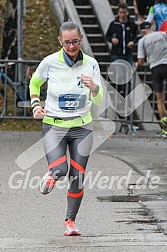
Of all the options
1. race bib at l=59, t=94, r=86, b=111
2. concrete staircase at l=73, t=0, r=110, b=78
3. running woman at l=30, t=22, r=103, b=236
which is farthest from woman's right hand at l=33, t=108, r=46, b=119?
concrete staircase at l=73, t=0, r=110, b=78

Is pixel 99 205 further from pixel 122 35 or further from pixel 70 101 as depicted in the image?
pixel 122 35

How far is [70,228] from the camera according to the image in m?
7.70

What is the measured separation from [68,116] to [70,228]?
101cm

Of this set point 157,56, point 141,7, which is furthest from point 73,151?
point 141,7

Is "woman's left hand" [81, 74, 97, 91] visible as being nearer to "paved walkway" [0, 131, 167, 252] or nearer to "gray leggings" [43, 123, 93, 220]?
"gray leggings" [43, 123, 93, 220]

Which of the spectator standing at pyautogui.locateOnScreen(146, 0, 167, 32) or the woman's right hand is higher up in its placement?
the woman's right hand

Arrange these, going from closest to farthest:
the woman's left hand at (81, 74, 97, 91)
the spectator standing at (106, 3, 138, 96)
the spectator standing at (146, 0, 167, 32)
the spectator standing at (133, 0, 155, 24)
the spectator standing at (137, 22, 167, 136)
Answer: the woman's left hand at (81, 74, 97, 91) → the spectator standing at (137, 22, 167, 136) → the spectator standing at (106, 3, 138, 96) → the spectator standing at (146, 0, 167, 32) → the spectator standing at (133, 0, 155, 24)

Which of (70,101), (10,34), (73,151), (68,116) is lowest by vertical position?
(10,34)

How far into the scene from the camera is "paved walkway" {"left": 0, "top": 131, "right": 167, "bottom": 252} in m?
7.47

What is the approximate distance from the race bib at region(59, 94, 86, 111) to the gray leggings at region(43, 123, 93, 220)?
7.6 inches

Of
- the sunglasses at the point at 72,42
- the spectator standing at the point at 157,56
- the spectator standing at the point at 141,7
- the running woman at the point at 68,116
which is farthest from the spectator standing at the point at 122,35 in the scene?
the sunglasses at the point at 72,42

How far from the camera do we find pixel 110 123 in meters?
15.1

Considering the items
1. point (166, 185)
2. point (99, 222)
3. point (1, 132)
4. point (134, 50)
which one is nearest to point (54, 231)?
point (99, 222)

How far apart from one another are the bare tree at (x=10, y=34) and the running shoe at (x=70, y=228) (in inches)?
351
